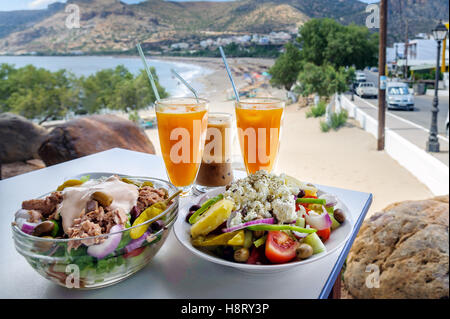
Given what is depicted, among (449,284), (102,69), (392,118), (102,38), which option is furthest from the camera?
(102,69)

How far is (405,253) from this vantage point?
1936 millimetres

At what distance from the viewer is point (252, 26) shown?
7.75 meters

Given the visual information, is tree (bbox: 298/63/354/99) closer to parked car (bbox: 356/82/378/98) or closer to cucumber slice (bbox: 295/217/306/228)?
parked car (bbox: 356/82/378/98)

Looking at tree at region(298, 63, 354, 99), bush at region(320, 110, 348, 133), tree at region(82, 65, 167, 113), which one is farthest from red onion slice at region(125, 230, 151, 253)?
tree at region(82, 65, 167, 113)

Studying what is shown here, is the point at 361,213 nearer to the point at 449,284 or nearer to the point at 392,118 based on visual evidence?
the point at 449,284

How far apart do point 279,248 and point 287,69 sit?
13.8m

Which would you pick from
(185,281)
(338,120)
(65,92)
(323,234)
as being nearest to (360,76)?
(338,120)

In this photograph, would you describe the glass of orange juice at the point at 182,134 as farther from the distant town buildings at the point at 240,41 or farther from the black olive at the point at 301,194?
the distant town buildings at the point at 240,41

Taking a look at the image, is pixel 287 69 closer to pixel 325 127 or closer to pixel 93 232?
pixel 325 127

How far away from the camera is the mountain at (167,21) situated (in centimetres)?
571

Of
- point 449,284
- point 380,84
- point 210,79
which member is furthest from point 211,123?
point 210,79

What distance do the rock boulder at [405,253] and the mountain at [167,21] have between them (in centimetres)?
322

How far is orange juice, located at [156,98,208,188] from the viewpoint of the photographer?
2.20 feet

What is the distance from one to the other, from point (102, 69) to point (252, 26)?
670 centimetres
